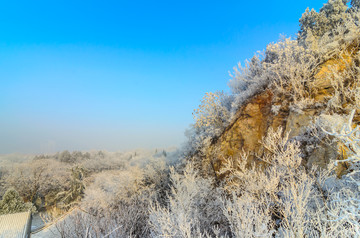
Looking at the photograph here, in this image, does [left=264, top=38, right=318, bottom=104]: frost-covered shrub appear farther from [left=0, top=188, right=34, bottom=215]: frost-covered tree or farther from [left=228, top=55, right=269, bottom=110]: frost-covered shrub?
[left=0, top=188, right=34, bottom=215]: frost-covered tree

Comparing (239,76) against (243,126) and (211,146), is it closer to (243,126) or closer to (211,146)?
(243,126)

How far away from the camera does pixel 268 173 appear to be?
34.1 feet

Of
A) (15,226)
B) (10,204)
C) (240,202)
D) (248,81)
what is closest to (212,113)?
(248,81)

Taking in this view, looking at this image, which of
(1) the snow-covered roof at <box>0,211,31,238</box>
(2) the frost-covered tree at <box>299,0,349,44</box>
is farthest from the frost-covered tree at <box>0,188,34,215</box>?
(2) the frost-covered tree at <box>299,0,349,44</box>

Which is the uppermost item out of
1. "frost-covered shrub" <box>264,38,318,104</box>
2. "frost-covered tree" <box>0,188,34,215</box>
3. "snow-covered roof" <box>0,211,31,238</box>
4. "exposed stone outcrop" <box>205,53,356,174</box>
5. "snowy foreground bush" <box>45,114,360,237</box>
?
"frost-covered shrub" <box>264,38,318,104</box>

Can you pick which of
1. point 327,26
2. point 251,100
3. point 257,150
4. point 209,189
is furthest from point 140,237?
point 327,26

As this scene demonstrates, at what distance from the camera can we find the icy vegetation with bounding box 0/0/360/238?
6.69 metres

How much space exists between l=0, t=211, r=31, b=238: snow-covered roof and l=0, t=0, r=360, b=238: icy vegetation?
1.74 metres

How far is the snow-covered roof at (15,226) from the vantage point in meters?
13.0

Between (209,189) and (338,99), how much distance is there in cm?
1016

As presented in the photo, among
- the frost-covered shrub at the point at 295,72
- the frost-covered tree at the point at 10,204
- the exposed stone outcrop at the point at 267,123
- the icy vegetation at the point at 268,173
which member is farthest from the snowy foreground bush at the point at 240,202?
the frost-covered tree at the point at 10,204

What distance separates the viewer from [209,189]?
1413 cm

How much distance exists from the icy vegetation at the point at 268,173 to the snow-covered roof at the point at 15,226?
5.72ft

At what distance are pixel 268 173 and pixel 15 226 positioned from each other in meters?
18.5
